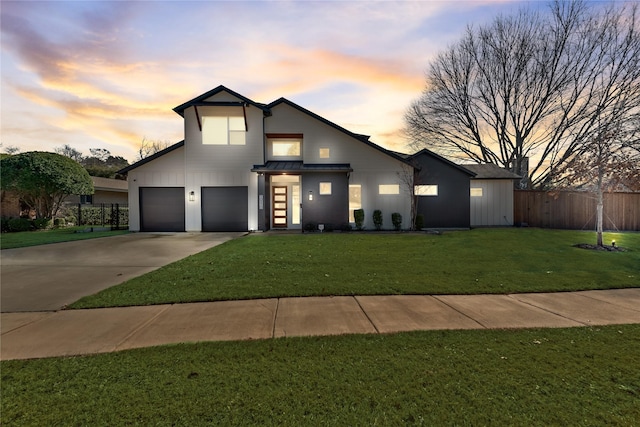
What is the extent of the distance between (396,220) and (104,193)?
28.6m

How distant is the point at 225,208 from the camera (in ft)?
49.7

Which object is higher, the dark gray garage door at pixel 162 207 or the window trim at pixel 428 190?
the window trim at pixel 428 190

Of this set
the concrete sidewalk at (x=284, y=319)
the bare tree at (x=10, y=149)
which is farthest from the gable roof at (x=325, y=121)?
the bare tree at (x=10, y=149)

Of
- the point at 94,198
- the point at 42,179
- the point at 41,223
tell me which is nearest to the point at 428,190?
the point at 42,179

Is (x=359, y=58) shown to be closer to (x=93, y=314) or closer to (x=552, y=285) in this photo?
(x=552, y=285)

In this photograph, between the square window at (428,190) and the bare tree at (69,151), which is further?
the bare tree at (69,151)

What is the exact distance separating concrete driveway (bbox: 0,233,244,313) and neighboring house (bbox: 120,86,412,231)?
15.7 ft

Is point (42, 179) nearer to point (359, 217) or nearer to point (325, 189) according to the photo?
point (325, 189)

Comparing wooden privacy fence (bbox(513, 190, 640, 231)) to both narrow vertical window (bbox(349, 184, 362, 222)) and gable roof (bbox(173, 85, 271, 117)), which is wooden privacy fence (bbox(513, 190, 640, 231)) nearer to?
narrow vertical window (bbox(349, 184, 362, 222))

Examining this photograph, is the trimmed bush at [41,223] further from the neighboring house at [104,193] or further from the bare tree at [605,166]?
the bare tree at [605,166]

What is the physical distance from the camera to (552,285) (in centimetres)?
526

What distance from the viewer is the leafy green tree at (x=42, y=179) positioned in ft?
52.0

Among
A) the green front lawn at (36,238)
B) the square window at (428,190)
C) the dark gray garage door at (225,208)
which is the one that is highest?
the square window at (428,190)

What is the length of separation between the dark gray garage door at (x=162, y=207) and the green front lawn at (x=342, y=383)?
539 inches
